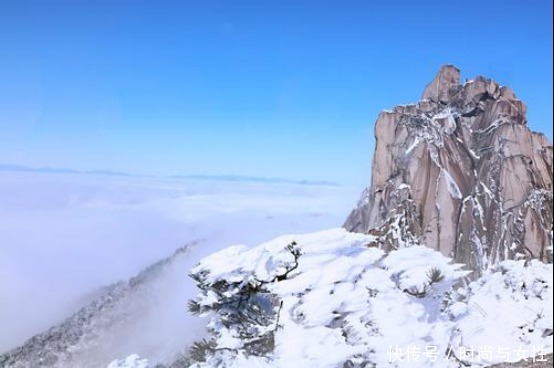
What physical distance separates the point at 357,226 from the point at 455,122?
319 inches

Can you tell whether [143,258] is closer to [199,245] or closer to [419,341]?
[199,245]

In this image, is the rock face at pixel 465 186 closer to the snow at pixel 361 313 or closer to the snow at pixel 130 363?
the snow at pixel 361 313

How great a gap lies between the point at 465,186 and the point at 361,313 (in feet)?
50.2

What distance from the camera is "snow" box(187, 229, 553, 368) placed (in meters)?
8.73

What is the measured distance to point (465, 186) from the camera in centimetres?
2197

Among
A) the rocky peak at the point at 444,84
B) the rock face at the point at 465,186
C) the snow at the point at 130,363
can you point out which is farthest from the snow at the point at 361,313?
the rocky peak at the point at 444,84

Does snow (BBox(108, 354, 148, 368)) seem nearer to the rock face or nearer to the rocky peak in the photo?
the rock face

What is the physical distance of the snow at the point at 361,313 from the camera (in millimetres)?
8734

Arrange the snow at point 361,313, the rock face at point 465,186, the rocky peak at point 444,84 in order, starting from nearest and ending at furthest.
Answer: the snow at point 361,313
the rock face at point 465,186
the rocky peak at point 444,84

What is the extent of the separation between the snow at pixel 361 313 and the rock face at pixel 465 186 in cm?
1000

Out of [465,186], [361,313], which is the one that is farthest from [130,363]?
[465,186]

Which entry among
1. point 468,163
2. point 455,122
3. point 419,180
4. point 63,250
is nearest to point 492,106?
point 455,122

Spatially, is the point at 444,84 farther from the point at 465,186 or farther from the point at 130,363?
the point at 130,363

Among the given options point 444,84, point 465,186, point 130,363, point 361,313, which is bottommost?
point 130,363
